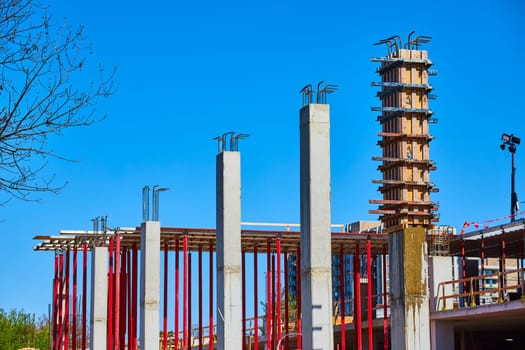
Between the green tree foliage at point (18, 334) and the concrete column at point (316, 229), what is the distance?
4200 centimetres

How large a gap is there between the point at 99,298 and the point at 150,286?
4.21m

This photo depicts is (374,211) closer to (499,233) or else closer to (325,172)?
(499,233)

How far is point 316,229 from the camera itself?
25828 millimetres

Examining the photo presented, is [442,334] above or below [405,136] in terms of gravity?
below

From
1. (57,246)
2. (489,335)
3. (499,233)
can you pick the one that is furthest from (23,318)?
(499,233)

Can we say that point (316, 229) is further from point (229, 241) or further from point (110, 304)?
point (110, 304)

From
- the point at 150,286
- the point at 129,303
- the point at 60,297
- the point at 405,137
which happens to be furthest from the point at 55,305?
the point at 405,137

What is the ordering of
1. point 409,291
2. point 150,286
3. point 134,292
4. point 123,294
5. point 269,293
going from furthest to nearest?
point 123,294, point 134,292, point 269,293, point 150,286, point 409,291

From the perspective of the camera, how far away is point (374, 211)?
4150 centimetres

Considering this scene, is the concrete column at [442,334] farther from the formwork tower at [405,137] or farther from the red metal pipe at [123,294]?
the red metal pipe at [123,294]

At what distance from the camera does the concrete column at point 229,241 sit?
29.9 m

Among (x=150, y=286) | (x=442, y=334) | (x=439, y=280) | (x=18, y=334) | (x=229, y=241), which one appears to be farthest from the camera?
(x=18, y=334)

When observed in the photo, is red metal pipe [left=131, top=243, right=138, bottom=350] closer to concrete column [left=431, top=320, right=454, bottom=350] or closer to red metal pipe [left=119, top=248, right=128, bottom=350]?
red metal pipe [left=119, top=248, right=128, bottom=350]

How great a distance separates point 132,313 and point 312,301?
1781 cm
